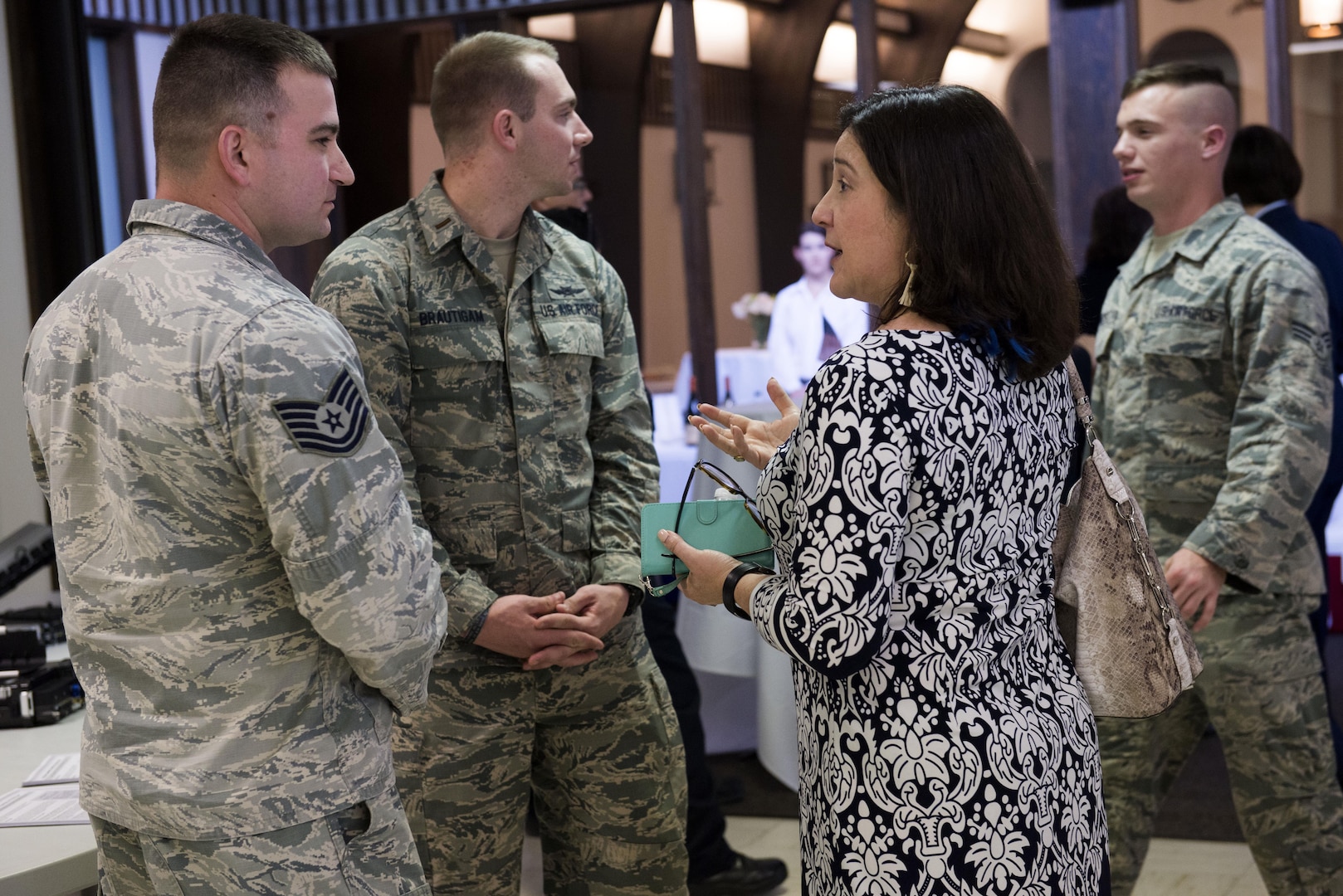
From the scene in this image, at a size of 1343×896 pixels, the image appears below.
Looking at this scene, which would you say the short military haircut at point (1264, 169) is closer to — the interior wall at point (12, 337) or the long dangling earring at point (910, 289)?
the long dangling earring at point (910, 289)

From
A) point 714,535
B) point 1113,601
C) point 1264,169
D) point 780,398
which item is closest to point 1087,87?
point 1264,169

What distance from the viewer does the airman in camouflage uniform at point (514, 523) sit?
7.25 ft

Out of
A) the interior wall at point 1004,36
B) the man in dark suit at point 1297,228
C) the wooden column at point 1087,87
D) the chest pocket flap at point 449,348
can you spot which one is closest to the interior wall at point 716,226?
the interior wall at point 1004,36

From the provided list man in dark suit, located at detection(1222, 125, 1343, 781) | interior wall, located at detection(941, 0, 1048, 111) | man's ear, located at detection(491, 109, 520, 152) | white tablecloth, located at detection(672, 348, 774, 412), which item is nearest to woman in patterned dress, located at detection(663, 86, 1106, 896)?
man's ear, located at detection(491, 109, 520, 152)

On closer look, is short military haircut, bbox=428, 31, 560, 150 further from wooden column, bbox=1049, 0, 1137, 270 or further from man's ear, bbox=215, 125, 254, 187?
wooden column, bbox=1049, 0, 1137, 270

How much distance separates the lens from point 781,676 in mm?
3824

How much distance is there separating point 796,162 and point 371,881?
15.2 ft

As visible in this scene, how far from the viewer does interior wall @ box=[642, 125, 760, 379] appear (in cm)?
568

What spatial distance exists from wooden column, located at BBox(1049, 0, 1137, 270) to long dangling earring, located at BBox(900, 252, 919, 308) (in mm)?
Answer: 3102

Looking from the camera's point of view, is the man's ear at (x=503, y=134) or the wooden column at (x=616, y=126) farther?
the wooden column at (x=616, y=126)

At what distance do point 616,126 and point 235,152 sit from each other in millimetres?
4263

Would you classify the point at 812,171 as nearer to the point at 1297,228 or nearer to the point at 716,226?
the point at 716,226

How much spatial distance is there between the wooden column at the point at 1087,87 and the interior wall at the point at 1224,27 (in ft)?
0.82

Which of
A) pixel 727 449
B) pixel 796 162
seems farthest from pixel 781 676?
pixel 796 162
